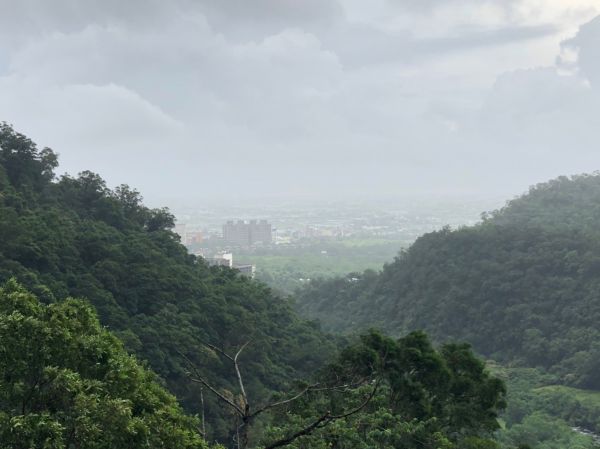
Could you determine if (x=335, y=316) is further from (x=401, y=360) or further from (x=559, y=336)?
(x=401, y=360)

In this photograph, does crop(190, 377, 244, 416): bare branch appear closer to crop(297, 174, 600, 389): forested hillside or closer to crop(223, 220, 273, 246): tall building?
crop(297, 174, 600, 389): forested hillside

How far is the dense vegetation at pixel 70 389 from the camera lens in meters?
6.91

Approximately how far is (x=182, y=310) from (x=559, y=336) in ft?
66.8

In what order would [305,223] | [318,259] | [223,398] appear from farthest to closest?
1. [305,223]
2. [318,259]
3. [223,398]

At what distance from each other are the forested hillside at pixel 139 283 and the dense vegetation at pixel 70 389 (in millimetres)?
8995

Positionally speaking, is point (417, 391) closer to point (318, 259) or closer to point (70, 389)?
point (70, 389)

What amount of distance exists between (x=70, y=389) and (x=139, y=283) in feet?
52.8

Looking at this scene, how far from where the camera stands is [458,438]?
49.0 ft

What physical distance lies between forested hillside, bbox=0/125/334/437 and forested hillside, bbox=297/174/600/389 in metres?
12.1

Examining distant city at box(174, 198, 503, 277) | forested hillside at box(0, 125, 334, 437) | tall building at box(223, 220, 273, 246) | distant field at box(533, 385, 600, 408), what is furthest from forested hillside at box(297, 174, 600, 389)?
tall building at box(223, 220, 273, 246)

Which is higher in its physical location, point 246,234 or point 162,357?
point 246,234

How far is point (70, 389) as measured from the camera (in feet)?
24.1

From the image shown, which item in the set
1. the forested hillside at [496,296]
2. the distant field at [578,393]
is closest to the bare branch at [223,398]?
the distant field at [578,393]

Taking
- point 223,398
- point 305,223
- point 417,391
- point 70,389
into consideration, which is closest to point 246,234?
point 305,223
